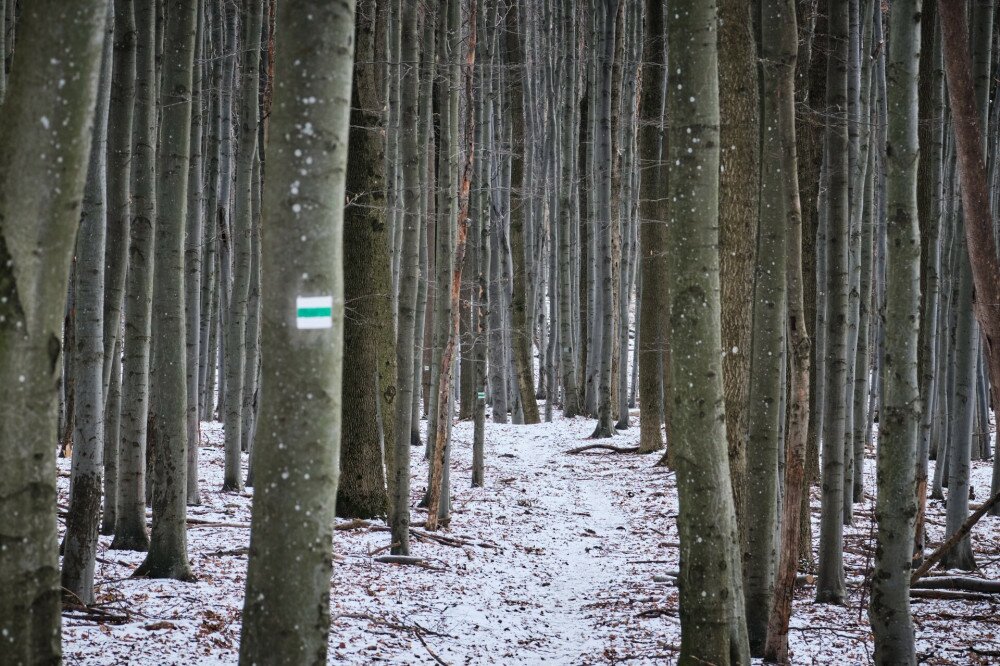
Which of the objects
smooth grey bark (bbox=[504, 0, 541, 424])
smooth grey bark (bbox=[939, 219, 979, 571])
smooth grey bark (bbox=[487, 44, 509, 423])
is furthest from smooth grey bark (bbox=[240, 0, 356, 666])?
smooth grey bark (bbox=[487, 44, 509, 423])

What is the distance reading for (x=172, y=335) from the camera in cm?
575

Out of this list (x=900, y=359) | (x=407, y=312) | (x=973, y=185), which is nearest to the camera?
(x=973, y=185)

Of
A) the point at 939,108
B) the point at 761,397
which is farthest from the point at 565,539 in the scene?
the point at 939,108

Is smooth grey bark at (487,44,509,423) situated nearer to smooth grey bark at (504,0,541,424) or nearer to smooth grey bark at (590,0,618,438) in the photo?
smooth grey bark at (504,0,541,424)

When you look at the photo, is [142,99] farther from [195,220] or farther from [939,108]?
[939,108]

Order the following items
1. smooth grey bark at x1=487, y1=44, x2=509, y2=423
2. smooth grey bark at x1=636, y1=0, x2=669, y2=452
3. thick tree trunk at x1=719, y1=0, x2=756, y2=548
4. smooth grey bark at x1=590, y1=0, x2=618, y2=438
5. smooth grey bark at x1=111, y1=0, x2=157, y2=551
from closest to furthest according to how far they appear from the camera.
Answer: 1. thick tree trunk at x1=719, y1=0, x2=756, y2=548
2. smooth grey bark at x1=111, y1=0, x2=157, y2=551
3. smooth grey bark at x1=636, y1=0, x2=669, y2=452
4. smooth grey bark at x1=590, y1=0, x2=618, y2=438
5. smooth grey bark at x1=487, y1=44, x2=509, y2=423

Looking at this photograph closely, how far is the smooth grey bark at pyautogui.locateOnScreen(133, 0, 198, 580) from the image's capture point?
566 cm

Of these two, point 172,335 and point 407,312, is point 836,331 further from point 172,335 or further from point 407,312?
point 172,335

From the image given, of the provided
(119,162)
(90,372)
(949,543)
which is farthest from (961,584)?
(119,162)

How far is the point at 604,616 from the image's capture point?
6.14 m

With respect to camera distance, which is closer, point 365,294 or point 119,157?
point 119,157

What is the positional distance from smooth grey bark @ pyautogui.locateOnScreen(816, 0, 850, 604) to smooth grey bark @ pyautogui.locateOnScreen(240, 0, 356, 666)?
4696 mm

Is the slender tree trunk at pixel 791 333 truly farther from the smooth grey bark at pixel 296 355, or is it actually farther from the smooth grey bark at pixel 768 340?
the smooth grey bark at pixel 296 355

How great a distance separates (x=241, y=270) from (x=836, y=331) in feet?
24.0
